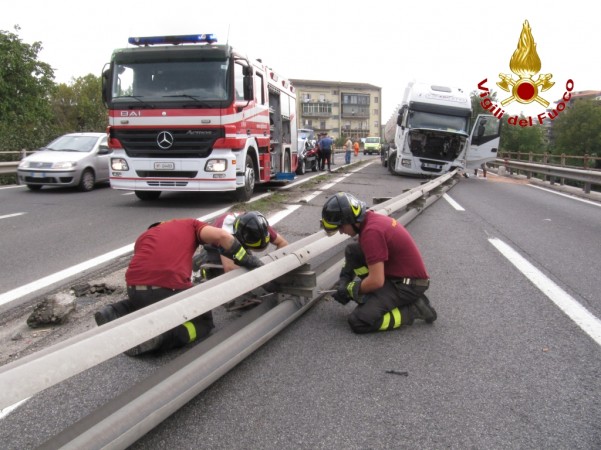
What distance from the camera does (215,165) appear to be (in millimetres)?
10172

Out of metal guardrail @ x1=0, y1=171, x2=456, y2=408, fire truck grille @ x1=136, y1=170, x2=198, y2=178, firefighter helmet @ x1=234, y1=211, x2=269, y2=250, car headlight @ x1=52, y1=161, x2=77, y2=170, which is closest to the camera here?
metal guardrail @ x1=0, y1=171, x2=456, y2=408

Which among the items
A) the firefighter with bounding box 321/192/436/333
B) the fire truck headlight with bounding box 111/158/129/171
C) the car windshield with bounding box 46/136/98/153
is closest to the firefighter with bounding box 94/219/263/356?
the firefighter with bounding box 321/192/436/333

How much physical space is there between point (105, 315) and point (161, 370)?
0.92 metres

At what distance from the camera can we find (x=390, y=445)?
2496 mm

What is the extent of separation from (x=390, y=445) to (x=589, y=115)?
70731mm

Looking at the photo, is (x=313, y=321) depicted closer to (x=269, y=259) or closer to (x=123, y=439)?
(x=269, y=259)

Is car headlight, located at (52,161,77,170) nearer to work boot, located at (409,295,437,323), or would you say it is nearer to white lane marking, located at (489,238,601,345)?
white lane marking, located at (489,238,601,345)

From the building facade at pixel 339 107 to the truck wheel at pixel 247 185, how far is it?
93.1 metres

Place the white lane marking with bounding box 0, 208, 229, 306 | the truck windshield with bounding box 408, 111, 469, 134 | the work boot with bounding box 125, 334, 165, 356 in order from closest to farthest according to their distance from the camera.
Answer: the work boot with bounding box 125, 334, 165, 356 < the white lane marking with bounding box 0, 208, 229, 306 < the truck windshield with bounding box 408, 111, 469, 134

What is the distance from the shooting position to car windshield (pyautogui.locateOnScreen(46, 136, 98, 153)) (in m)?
14.3

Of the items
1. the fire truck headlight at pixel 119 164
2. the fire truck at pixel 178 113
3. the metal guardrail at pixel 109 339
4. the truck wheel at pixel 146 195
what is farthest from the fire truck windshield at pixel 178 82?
the metal guardrail at pixel 109 339

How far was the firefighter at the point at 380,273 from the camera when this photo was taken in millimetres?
3928

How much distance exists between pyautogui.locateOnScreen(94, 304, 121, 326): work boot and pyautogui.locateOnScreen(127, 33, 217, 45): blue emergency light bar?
26.1 ft

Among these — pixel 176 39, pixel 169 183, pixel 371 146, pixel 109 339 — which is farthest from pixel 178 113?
pixel 371 146
